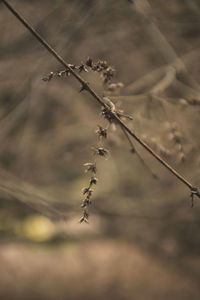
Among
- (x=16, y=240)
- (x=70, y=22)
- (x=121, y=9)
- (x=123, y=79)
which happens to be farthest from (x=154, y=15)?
(x=16, y=240)

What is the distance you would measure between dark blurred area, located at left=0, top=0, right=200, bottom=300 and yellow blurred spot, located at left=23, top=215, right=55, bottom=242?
A: 14mm

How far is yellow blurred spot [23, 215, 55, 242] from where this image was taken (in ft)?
12.4

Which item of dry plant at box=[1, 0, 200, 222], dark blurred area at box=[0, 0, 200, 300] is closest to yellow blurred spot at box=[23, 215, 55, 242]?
dark blurred area at box=[0, 0, 200, 300]

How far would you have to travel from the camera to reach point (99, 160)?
4.99m

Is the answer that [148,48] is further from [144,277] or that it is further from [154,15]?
[144,277]

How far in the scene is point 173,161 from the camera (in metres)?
3.71

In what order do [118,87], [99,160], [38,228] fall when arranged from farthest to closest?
1. [99,160]
2. [38,228]
3. [118,87]

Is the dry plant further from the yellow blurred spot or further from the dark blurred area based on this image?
the yellow blurred spot

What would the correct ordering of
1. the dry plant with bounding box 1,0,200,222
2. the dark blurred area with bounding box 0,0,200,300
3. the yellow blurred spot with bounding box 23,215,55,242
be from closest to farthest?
the dry plant with bounding box 1,0,200,222 < the dark blurred area with bounding box 0,0,200,300 < the yellow blurred spot with bounding box 23,215,55,242

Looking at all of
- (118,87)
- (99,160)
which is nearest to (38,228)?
(99,160)

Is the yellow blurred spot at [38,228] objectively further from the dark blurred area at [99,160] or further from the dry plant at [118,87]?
the dry plant at [118,87]

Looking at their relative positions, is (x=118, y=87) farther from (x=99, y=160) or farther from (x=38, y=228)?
(x=99, y=160)

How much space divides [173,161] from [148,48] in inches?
69.0

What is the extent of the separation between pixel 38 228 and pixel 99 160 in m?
1.69
